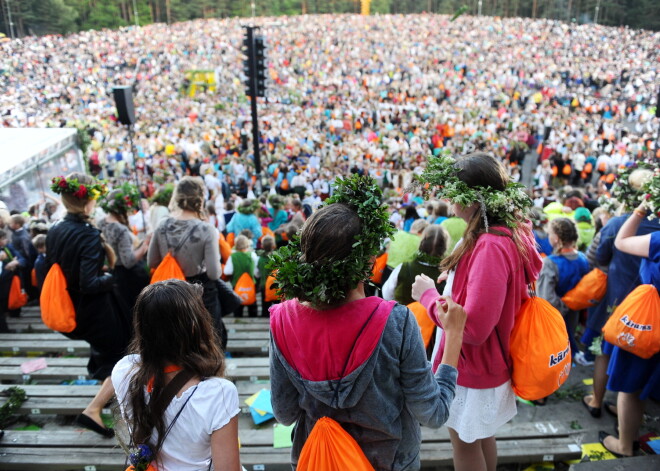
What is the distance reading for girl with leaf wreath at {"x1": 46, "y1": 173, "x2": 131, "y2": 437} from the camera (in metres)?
2.60

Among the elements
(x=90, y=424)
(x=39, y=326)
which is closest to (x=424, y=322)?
(x=90, y=424)

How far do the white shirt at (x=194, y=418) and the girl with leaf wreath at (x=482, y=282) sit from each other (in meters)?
0.69

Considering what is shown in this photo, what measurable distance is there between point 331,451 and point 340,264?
485mm

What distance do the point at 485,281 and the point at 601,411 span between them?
6.72 ft

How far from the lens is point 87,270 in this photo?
2.61 m

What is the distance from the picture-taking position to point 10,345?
365 centimetres

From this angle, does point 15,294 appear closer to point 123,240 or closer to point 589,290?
point 123,240

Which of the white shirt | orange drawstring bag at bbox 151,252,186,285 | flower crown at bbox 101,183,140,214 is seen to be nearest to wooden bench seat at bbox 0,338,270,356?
orange drawstring bag at bbox 151,252,186,285

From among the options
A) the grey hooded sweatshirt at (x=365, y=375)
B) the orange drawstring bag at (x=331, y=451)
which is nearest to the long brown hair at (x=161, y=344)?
the grey hooded sweatshirt at (x=365, y=375)

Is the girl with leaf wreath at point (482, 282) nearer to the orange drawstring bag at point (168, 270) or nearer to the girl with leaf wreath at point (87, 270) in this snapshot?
the orange drawstring bag at point (168, 270)

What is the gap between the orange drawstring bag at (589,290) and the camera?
3021 mm

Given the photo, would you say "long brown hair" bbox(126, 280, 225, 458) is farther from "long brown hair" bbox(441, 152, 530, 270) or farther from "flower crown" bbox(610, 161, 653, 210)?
"flower crown" bbox(610, 161, 653, 210)

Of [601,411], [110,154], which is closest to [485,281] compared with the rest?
[601,411]

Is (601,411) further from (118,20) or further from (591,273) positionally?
(118,20)
